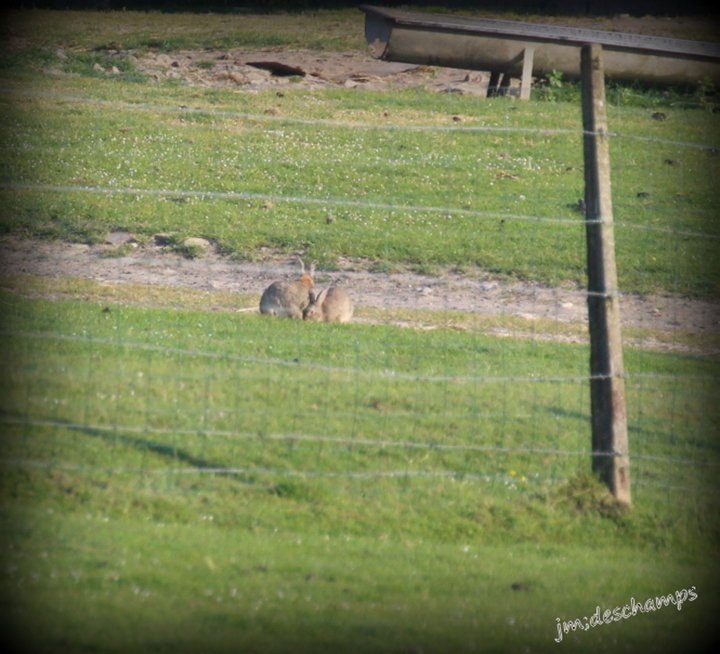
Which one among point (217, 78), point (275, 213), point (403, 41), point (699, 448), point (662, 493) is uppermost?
point (217, 78)

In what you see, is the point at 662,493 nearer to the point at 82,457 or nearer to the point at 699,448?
the point at 699,448

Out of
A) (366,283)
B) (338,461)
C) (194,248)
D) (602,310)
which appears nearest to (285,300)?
(366,283)

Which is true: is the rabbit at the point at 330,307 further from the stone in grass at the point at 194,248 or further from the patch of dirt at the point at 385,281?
the stone in grass at the point at 194,248

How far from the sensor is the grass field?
426 centimetres

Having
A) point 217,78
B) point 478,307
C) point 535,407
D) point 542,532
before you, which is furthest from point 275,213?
point 542,532

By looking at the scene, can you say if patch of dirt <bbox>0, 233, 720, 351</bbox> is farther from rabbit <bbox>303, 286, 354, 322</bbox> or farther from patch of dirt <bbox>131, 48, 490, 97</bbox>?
patch of dirt <bbox>131, 48, 490, 97</bbox>

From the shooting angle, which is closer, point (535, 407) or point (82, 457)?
point (82, 457)

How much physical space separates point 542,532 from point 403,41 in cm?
287

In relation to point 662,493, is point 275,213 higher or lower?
higher

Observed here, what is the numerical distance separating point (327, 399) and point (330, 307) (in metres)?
2.76

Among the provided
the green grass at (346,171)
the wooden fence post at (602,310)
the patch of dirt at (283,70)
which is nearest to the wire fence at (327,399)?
the wooden fence post at (602,310)

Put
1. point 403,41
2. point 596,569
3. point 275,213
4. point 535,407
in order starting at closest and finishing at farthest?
point 596,569 < point 403,41 < point 535,407 < point 275,213

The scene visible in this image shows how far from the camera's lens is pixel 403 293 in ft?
34.6

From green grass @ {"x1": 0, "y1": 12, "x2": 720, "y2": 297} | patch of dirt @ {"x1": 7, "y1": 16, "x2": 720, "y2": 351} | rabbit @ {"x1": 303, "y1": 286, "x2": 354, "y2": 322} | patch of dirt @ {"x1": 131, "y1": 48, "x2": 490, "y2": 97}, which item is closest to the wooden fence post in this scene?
patch of dirt @ {"x1": 7, "y1": 16, "x2": 720, "y2": 351}
